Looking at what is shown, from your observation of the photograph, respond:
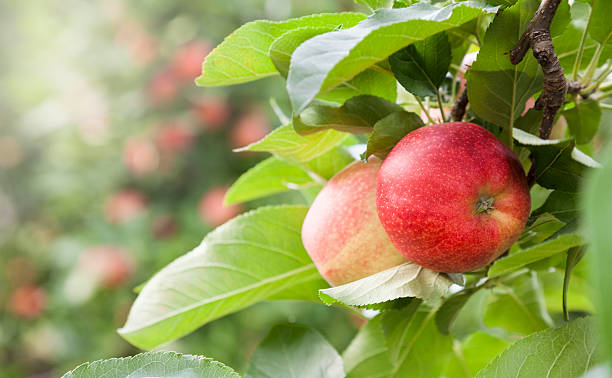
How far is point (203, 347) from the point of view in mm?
1474

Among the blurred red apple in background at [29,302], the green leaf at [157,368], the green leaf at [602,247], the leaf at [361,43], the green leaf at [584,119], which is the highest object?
the leaf at [361,43]

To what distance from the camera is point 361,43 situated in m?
0.27

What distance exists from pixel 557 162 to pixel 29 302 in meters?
1.85

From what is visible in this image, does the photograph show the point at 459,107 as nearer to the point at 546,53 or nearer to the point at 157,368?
the point at 546,53

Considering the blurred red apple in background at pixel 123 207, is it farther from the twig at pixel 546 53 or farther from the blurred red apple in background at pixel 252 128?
the twig at pixel 546 53

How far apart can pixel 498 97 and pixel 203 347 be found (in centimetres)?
131

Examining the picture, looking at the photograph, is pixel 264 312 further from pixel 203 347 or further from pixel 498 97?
pixel 498 97

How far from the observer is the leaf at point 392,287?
Result: 310 mm

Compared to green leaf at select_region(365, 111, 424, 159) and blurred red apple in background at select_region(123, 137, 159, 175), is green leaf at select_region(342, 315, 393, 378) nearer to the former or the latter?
green leaf at select_region(365, 111, 424, 159)

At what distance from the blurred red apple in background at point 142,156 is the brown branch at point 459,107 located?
1450 mm

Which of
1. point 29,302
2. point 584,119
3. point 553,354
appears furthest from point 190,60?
point 553,354

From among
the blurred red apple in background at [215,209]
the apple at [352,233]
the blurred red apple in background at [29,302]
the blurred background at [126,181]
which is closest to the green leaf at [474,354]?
the apple at [352,233]

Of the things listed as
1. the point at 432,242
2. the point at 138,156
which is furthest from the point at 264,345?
the point at 138,156

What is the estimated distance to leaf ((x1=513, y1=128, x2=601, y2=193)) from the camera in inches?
11.9
